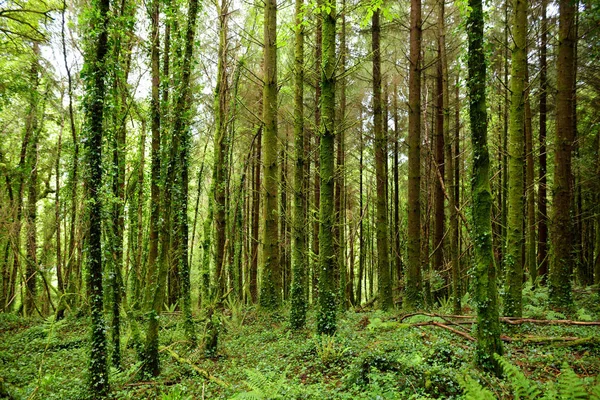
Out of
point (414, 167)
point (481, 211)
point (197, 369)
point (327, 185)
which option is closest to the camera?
point (481, 211)

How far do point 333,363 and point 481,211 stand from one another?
11.5 feet

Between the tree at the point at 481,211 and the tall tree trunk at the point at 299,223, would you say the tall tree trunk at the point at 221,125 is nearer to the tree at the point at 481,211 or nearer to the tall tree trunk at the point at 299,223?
the tall tree trunk at the point at 299,223

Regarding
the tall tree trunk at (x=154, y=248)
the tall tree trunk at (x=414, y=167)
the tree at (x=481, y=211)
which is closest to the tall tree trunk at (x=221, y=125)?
the tall tree trunk at (x=154, y=248)

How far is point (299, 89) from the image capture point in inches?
401

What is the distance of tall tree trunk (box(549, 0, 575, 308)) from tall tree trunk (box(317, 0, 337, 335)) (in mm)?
5838

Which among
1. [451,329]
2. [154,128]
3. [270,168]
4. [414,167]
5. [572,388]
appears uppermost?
[154,128]

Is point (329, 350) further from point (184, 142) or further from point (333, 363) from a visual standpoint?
point (184, 142)

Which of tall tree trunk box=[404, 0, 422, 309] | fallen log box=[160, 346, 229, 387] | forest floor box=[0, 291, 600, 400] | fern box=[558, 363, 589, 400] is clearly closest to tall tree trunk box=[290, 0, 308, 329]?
forest floor box=[0, 291, 600, 400]

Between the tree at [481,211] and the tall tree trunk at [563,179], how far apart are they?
16.9 ft

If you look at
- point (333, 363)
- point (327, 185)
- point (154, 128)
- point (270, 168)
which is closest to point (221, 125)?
point (154, 128)

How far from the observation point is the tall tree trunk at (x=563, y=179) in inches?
328

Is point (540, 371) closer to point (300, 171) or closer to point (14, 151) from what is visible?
point (300, 171)

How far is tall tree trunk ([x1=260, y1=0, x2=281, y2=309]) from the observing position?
1060cm

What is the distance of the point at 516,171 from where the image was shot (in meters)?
7.38
